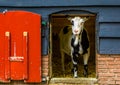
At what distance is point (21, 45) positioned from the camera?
11.0 meters

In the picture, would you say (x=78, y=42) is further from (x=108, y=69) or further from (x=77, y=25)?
(x=108, y=69)

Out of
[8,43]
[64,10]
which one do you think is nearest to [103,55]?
[64,10]

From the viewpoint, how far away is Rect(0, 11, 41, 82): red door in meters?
11.0

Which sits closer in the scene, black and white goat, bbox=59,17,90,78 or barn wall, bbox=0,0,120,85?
barn wall, bbox=0,0,120,85

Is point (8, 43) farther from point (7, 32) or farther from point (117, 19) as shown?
point (117, 19)

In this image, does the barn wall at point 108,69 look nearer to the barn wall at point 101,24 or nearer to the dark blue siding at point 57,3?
the barn wall at point 101,24

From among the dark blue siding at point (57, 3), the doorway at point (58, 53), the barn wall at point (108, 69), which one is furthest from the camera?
the doorway at point (58, 53)

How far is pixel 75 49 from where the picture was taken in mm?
11539

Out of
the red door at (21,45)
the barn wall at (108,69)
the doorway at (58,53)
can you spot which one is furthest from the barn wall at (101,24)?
the doorway at (58,53)

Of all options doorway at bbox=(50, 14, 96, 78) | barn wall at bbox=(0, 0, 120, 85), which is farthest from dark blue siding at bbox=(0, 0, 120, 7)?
doorway at bbox=(50, 14, 96, 78)

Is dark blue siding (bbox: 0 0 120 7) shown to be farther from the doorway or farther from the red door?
the doorway

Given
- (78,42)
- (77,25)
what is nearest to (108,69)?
(78,42)

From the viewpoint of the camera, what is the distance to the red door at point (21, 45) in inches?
432

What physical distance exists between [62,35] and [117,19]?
6.51 ft
